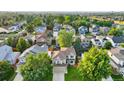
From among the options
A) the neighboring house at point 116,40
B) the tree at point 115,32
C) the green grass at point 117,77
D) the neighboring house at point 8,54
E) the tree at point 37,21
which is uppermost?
the tree at point 37,21

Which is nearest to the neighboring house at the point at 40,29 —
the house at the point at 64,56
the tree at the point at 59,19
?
the tree at the point at 59,19

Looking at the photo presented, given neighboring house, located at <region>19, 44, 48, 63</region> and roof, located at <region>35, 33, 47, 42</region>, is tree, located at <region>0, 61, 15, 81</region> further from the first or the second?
roof, located at <region>35, 33, 47, 42</region>

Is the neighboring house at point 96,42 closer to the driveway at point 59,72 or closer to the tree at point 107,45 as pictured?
the tree at point 107,45

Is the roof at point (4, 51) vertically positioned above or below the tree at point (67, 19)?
below

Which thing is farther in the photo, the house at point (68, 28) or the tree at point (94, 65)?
the house at point (68, 28)

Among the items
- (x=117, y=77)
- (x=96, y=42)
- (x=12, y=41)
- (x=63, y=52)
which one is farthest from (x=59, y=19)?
(x=117, y=77)
